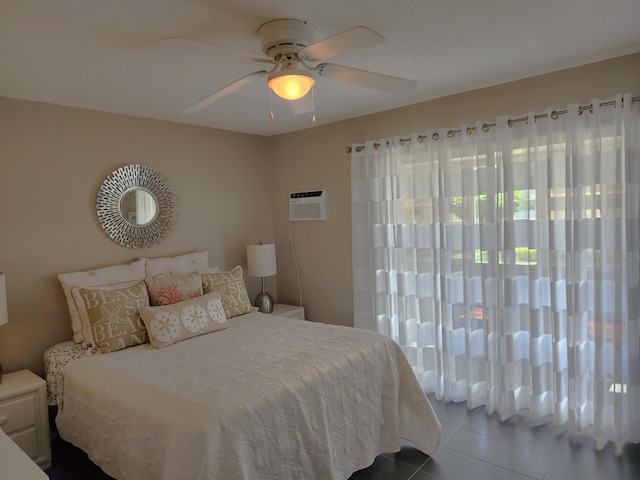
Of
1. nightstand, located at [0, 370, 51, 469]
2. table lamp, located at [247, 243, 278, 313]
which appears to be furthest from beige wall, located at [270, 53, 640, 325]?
Result: nightstand, located at [0, 370, 51, 469]

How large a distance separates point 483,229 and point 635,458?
1.59 m

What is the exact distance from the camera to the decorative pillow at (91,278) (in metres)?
2.84

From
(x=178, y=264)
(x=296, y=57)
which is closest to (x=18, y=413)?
(x=178, y=264)

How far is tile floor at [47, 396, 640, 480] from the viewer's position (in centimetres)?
229

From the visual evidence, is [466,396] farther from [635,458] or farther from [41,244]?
[41,244]

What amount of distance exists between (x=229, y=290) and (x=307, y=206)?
4.04 feet

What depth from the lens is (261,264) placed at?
3.88 m

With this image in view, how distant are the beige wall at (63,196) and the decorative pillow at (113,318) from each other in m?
0.45

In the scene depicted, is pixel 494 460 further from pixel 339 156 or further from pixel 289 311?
pixel 339 156

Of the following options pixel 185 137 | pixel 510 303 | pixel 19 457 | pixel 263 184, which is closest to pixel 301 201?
→ pixel 263 184

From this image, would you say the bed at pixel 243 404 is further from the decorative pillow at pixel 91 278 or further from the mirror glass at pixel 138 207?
the mirror glass at pixel 138 207

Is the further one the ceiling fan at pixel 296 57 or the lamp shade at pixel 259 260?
the lamp shade at pixel 259 260

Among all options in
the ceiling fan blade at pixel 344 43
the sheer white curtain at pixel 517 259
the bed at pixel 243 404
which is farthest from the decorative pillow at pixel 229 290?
the ceiling fan blade at pixel 344 43

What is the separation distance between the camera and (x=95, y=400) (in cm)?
213
